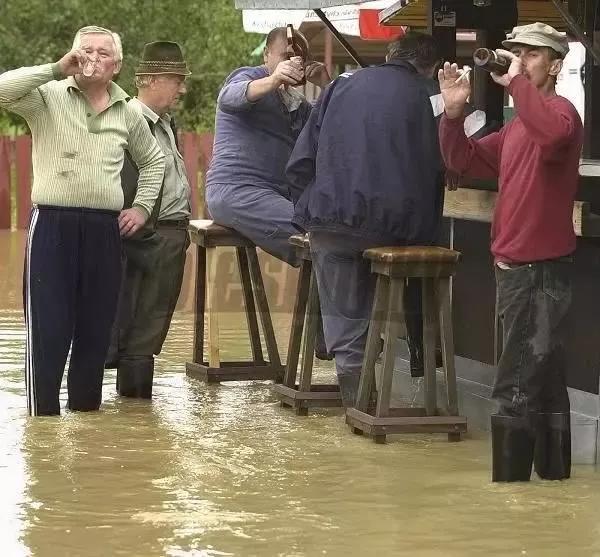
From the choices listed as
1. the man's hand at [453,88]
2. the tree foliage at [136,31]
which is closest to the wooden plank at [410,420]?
the man's hand at [453,88]

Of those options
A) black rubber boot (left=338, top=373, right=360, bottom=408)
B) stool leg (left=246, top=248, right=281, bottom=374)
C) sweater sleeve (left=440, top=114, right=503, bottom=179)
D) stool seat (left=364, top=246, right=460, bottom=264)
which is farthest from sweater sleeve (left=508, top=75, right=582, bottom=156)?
stool leg (left=246, top=248, right=281, bottom=374)

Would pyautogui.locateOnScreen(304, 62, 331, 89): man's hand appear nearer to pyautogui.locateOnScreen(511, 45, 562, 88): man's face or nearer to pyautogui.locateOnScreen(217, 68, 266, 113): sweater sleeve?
pyautogui.locateOnScreen(217, 68, 266, 113): sweater sleeve

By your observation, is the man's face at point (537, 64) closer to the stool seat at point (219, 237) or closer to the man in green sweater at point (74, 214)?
the man in green sweater at point (74, 214)

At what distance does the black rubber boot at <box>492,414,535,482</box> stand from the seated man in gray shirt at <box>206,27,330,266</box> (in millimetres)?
2624

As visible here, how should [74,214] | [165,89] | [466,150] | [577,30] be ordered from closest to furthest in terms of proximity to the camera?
1. [466,150]
2. [577,30]
3. [74,214]
4. [165,89]

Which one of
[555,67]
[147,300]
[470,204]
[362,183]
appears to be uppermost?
[555,67]

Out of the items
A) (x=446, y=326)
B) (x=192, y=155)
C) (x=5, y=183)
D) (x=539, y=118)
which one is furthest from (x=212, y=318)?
(x=192, y=155)

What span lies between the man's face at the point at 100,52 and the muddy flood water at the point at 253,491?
173 centimetres

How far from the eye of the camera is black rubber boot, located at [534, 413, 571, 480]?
280 inches

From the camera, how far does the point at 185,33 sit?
→ 33812 mm

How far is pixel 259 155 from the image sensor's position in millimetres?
9586

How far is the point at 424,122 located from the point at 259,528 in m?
2.79

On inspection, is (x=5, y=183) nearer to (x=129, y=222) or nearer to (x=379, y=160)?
(x=129, y=222)

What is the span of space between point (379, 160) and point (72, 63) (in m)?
1.55
